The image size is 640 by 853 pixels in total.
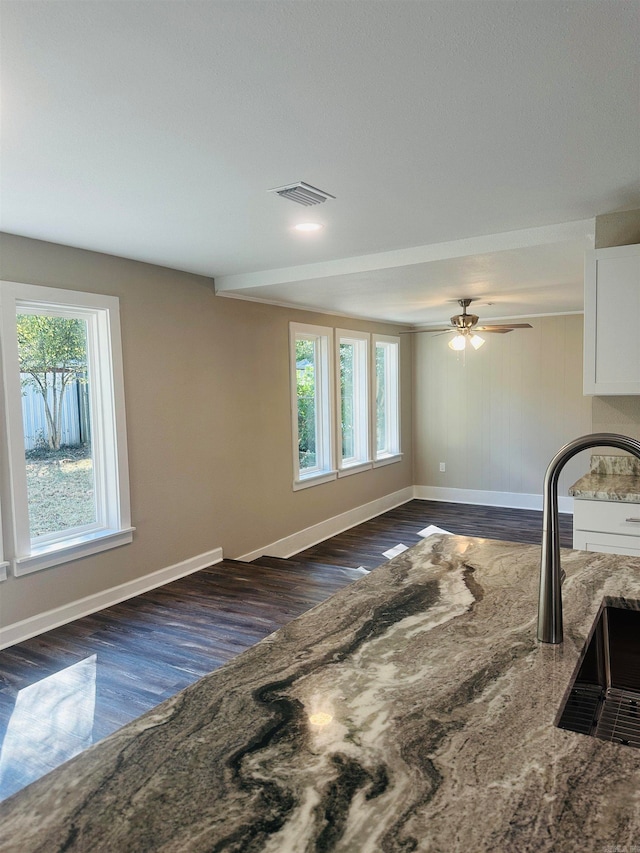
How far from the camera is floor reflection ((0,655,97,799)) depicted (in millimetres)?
2311

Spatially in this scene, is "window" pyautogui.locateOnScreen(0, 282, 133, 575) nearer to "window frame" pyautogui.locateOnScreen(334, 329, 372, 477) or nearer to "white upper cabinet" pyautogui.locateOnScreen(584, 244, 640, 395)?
"white upper cabinet" pyautogui.locateOnScreen(584, 244, 640, 395)

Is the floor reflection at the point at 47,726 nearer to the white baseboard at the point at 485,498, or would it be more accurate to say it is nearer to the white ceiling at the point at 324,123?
the white ceiling at the point at 324,123

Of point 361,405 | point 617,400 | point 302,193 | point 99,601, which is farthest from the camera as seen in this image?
point 361,405

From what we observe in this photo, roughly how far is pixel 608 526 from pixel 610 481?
435mm

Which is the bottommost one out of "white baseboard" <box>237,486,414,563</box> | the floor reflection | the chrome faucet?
"white baseboard" <box>237,486,414,563</box>

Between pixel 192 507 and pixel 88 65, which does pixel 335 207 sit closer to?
pixel 88 65

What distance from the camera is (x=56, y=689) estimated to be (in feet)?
9.41

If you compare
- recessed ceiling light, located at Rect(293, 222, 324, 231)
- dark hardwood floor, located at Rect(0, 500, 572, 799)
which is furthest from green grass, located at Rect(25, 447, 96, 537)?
recessed ceiling light, located at Rect(293, 222, 324, 231)

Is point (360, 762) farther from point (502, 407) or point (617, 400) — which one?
point (502, 407)

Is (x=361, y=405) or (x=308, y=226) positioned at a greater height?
(x=308, y=226)

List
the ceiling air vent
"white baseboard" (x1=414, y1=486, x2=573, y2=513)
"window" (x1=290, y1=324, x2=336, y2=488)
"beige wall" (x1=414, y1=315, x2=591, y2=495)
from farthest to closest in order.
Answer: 1. "white baseboard" (x1=414, y1=486, x2=573, y2=513)
2. "beige wall" (x1=414, y1=315, x2=591, y2=495)
3. "window" (x1=290, y1=324, x2=336, y2=488)
4. the ceiling air vent

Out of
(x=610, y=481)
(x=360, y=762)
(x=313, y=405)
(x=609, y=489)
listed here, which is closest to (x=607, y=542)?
(x=609, y=489)

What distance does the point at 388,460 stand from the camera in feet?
24.5

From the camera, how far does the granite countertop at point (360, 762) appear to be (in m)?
0.72
